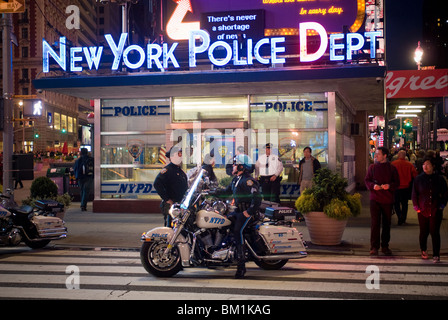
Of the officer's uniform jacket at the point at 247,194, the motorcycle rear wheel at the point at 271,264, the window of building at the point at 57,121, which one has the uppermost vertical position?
the window of building at the point at 57,121

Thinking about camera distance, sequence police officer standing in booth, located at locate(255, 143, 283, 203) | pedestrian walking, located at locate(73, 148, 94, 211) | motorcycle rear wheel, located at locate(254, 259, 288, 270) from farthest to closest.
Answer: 1. pedestrian walking, located at locate(73, 148, 94, 211)
2. police officer standing in booth, located at locate(255, 143, 283, 203)
3. motorcycle rear wheel, located at locate(254, 259, 288, 270)

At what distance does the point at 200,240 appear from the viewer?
Answer: 8070mm

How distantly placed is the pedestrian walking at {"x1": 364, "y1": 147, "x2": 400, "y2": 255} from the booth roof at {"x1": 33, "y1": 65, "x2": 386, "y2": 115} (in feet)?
15.8

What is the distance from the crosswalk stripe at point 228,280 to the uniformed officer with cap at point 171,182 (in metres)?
1.25

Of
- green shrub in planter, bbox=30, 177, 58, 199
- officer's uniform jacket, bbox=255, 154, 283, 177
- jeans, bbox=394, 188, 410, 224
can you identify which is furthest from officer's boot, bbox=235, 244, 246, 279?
jeans, bbox=394, 188, 410, 224

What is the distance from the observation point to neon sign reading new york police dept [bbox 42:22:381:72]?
48.0 feet

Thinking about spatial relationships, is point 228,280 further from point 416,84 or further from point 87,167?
point 416,84

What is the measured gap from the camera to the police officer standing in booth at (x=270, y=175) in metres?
15.0

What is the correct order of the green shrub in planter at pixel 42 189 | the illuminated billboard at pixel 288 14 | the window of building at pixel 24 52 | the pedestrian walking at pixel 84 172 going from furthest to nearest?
the window of building at pixel 24 52 < the illuminated billboard at pixel 288 14 < the pedestrian walking at pixel 84 172 < the green shrub in planter at pixel 42 189

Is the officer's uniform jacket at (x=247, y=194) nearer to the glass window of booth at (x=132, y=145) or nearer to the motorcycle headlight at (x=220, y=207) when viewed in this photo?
the motorcycle headlight at (x=220, y=207)

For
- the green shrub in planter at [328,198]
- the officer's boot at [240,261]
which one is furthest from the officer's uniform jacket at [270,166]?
the officer's boot at [240,261]

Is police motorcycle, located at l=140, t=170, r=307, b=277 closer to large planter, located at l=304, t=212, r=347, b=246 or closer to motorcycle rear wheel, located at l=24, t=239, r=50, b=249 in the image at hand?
large planter, located at l=304, t=212, r=347, b=246

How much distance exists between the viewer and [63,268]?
29.5 ft

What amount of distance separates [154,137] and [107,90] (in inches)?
81.7
